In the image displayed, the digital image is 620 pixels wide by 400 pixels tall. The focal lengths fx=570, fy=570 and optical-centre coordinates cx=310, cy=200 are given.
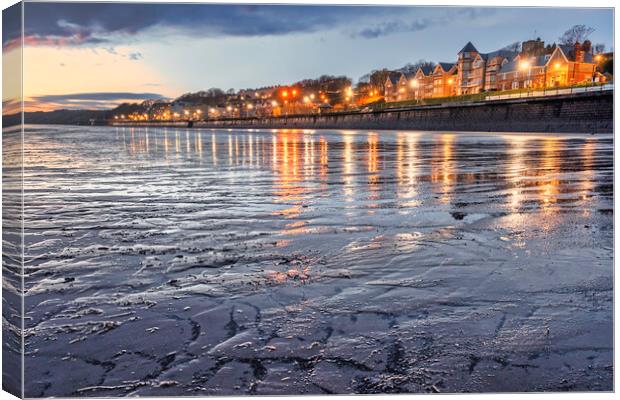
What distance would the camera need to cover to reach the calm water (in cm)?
237

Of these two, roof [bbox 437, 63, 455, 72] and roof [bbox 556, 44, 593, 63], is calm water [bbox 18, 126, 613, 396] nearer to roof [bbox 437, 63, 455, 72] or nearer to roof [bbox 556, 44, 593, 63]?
roof [bbox 556, 44, 593, 63]

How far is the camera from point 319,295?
11.0ft

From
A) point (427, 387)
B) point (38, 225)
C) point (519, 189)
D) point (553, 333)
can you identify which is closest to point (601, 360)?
point (553, 333)

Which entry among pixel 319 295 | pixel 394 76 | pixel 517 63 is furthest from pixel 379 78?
pixel 319 295

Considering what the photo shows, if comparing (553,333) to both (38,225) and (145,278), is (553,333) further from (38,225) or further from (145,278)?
(38,225)

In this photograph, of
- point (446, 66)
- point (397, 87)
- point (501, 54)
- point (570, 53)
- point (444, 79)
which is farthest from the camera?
point (397, 87)

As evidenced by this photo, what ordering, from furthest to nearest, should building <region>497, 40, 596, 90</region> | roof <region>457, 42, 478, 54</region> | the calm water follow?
roof <region>457, 42, 478, 54</region>
building <region>497, 40, 596, 90</region>
the calm water

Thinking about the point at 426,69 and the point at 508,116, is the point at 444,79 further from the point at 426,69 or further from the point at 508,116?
the point at 508,116

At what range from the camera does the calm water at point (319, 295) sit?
237 centimetres

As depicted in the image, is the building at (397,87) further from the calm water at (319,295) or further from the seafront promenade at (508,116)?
the calm water at (319,295)

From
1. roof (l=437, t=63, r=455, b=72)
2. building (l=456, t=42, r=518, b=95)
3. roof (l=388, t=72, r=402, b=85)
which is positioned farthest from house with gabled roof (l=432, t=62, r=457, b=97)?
roof (l=388, t=72, r=402, b=85)

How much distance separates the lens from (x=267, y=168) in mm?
12242

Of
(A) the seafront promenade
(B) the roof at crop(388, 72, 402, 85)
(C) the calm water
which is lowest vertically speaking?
(C) the calm water

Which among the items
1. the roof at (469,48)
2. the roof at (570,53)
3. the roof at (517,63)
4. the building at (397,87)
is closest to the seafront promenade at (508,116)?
the roof at (570,53)
